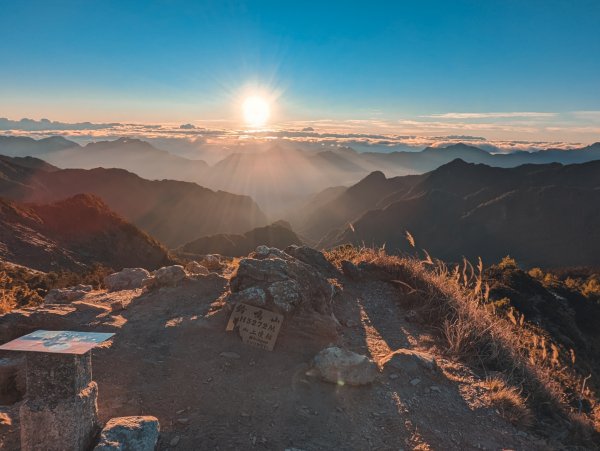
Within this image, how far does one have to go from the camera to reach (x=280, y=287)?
264 inches

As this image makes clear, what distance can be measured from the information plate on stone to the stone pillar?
3.04 metres

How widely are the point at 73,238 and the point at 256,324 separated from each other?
33986mm

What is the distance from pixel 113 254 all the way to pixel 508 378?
3511cm

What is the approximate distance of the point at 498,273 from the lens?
18.3 m

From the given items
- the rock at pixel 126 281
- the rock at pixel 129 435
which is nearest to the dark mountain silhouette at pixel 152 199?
the rock at pixel 126 281

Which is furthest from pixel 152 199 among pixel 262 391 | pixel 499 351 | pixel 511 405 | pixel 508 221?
pixel 511 405

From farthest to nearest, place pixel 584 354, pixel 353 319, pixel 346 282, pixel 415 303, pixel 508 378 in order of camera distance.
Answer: pixel 584 354, pixel 346 282, pixel 415 303, pixel 353 319, pixel 508 378

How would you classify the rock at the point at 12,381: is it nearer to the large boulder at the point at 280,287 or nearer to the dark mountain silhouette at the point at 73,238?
the large boulder at the point at 280,287

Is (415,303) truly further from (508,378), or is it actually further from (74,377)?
(74,377)

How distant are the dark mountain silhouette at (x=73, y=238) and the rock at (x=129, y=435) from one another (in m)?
26.0

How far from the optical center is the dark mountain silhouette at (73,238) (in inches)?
1046

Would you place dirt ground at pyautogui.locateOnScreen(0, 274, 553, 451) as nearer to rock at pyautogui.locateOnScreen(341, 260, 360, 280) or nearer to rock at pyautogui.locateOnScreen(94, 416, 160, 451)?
rock at pyautogui.locateOnScreen(94, 416, 160, 451)

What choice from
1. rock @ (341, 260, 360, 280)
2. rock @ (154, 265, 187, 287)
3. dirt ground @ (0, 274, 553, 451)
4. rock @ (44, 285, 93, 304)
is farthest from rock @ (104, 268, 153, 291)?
rock @ (341, 260, 360, 280)

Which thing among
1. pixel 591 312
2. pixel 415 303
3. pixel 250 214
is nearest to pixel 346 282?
pixel 415 303
